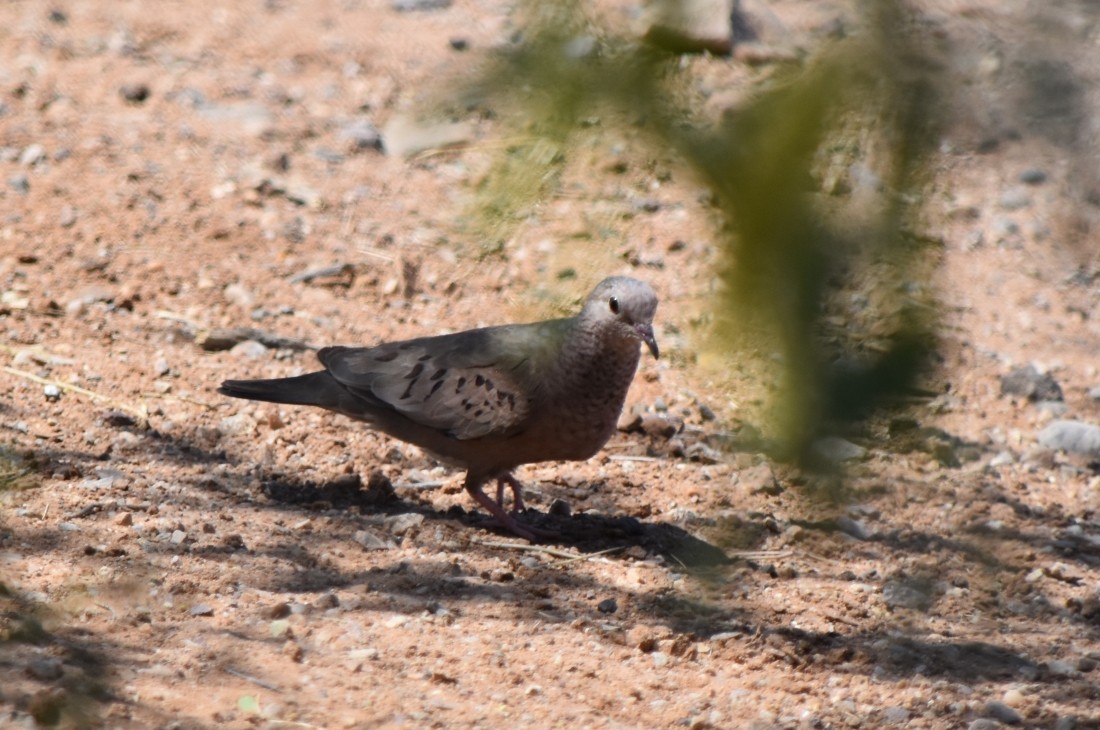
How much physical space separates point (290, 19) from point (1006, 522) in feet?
21.4

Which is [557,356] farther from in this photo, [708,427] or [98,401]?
[98,401]

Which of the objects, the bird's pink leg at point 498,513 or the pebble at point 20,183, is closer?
the bird's pink leg at point 498,513

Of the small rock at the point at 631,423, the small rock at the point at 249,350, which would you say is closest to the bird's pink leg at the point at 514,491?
the small rock at the point at 631,423

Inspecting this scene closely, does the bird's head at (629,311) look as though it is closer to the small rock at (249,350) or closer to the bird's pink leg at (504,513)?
the bird's pink leg at (504,513)

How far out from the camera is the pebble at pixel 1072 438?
249 inches

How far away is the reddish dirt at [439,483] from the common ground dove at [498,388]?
0.75 feet

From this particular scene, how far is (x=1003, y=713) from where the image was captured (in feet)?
12.7

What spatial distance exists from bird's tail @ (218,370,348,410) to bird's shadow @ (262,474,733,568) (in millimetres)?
310

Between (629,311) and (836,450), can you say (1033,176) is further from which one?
(629,311)

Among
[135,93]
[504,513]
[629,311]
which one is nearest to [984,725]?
[629,311]

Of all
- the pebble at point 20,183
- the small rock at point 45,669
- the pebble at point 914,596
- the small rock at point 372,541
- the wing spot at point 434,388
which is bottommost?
the small rock at point 372,541

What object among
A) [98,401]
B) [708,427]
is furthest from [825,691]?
[98,401]

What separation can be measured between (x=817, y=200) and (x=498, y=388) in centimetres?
345

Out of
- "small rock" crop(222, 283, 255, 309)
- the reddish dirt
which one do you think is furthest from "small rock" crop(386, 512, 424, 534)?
"small rock" crop(222, 283, 255, 309)
